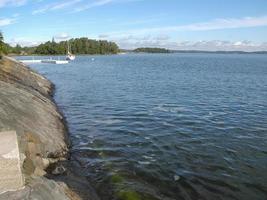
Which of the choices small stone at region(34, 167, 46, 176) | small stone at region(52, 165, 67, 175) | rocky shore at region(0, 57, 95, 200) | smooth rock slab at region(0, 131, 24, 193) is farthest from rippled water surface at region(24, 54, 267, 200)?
smooth rock slab at region(0, 131, 24, 193)

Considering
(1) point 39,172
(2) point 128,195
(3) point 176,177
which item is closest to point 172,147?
(3) point 176,177

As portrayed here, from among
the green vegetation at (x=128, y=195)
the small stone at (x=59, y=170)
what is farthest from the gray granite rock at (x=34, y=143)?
the green vegetation at (x=128, y=195)

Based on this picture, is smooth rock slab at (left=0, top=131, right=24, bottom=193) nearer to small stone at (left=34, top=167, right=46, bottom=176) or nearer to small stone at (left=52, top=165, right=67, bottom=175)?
small stone at (left=34, top=167, right=46, bottom=176)

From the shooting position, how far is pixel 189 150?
19.8 meters

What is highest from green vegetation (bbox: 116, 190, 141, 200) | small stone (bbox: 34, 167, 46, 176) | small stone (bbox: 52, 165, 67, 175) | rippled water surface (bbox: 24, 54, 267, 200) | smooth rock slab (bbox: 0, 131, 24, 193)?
smooth rock slab (bbox: 0, 131, 24, 193)

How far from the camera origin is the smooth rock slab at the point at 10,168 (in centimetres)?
945

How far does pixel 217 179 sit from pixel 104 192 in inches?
206

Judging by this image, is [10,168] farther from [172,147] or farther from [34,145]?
[172,147]

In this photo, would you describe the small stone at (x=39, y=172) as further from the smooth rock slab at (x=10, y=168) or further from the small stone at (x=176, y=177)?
the small stone at (x=176, y=177)

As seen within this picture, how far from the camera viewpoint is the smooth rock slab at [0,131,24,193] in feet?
31.0

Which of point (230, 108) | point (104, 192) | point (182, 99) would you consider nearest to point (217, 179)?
point (104, 192)

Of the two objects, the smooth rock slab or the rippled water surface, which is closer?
the smooth rock slab

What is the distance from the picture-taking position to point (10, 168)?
9.54 meters

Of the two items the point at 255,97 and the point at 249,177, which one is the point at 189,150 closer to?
the point at 249,177
